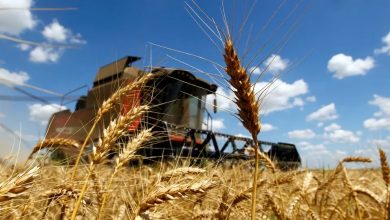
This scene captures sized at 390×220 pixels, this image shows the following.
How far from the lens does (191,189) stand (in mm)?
1197

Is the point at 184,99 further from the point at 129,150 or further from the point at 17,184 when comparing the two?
the point at 17,184

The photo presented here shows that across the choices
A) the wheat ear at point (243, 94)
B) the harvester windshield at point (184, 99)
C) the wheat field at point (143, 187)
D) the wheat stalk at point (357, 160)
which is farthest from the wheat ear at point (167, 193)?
the harvester windshield at point (184, 99)

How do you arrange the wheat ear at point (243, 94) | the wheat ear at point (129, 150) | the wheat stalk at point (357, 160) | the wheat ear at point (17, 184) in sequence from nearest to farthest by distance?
the wheat ear at point (17, 184) → the wheat ear at point (243, 94) → the wheat ear at point (129, 150) → the wheat stalk at point (357, 160)

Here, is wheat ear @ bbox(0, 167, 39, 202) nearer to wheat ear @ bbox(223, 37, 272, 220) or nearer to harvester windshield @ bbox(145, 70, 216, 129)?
wheat ear @ bbox(223, 37, 272, 220)

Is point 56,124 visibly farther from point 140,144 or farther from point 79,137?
point 140,144

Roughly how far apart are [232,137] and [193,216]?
1027 cm

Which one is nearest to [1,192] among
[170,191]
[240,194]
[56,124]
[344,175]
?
[170,191]

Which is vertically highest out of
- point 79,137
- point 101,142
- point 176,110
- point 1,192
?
point 176,110

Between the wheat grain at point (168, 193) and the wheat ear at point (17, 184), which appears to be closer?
the wheat ear at point (17, 184)

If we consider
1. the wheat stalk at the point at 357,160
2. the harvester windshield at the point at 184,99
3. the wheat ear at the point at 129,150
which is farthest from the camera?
the harvester windshield at the point at 184,99

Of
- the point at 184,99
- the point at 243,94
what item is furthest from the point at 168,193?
the point at 184,99

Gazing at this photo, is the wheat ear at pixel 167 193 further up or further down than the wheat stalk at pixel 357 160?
further down

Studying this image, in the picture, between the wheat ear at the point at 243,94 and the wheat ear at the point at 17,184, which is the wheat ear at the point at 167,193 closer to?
the wheat ear at the point at 243,94

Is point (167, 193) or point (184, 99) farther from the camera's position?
point (184, 99)
